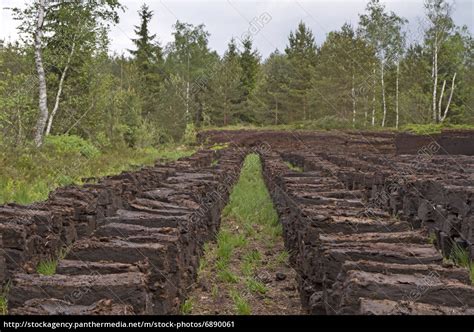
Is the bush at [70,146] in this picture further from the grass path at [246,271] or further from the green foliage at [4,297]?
the green foliage at [4,297]

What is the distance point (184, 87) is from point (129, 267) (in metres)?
48.0

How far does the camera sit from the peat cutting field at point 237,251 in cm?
326

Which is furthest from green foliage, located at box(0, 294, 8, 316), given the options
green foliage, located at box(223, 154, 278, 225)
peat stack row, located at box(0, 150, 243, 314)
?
green foliage, located at box(223, 154, 278, 225)

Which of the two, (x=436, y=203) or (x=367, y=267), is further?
(x=436, y=203)

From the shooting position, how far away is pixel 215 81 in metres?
51.4

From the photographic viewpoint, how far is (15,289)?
335cm

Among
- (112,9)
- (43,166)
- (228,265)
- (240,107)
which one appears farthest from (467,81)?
(228,265)

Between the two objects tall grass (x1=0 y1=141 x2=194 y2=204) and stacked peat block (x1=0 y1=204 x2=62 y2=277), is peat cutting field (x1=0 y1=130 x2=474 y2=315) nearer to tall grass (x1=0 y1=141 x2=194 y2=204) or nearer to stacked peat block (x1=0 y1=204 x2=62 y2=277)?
stacked peat block (x1=0 y1=204 x2=62 y2=277)

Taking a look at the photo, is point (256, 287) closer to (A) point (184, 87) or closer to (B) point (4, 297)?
(B) point (4, 297)

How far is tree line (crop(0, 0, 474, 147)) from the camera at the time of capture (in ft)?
82.9

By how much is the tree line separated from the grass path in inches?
528

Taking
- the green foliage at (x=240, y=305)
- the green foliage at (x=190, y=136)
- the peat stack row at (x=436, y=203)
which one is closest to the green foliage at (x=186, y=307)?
the green foliage at (x=240, y=305)

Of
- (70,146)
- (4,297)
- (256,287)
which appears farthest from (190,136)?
(4,297)
